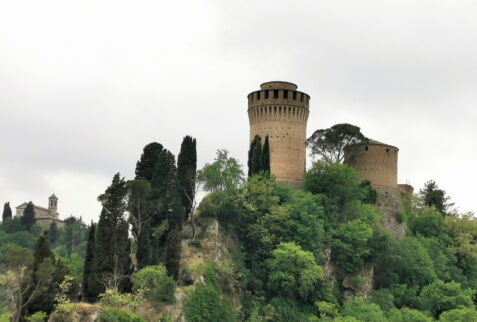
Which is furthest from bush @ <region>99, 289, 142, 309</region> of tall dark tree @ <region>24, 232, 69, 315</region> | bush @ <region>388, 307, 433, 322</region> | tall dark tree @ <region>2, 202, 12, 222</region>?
tall dark tree @ <region>2, 202, 12, 222</region>

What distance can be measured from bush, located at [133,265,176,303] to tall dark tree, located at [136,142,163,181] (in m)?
11.0

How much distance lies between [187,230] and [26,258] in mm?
15451

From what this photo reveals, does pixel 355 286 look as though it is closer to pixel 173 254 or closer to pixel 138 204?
pixel 173 254

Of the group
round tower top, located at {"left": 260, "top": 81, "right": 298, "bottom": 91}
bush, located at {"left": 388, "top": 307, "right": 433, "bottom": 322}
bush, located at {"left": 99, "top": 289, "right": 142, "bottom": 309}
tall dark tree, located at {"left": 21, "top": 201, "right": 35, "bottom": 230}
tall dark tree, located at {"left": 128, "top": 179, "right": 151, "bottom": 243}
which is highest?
round tower top, located at {"left": 260, "top": 81, "right": 298, "bottom": 91}

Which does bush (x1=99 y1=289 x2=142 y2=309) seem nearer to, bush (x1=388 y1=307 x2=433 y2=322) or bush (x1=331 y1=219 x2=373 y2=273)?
bush (x1=331 y1=219 x2=373 y2=273)

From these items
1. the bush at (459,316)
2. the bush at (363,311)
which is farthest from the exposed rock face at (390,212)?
the bush at (363,311)

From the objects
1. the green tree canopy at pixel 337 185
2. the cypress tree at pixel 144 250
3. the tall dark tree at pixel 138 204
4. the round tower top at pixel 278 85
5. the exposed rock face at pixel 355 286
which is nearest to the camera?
the cypress tree at pixel 144 250

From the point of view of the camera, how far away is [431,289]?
54.1 m

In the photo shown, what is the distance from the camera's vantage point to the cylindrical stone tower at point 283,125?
195ft

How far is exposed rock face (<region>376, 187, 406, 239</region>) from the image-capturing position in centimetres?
6275

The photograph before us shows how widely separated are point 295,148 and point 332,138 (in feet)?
16.5

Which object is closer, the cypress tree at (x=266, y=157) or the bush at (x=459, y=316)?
the bush at (x=459, y=316)

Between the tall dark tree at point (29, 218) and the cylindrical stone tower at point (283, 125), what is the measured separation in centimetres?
7924

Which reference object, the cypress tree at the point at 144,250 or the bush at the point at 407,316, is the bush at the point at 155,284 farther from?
the bush at the point at 407,316
